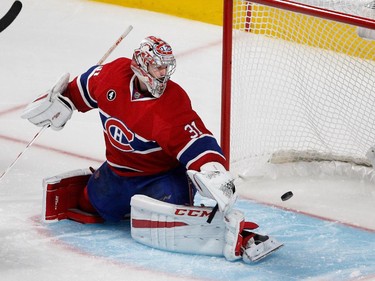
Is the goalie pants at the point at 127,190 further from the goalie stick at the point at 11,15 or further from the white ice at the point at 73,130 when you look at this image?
the goalie stick at the point at 11,15

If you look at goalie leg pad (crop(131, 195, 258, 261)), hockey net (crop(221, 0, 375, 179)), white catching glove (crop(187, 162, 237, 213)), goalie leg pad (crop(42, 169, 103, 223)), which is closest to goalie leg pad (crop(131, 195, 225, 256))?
goalie leg pad (crop(131, 195, 258, 261))

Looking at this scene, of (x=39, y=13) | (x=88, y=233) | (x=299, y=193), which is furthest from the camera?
(x=39, y=13)

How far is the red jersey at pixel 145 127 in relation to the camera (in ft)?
13.1

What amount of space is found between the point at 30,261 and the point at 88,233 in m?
0.30

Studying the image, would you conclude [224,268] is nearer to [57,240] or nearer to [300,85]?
[57,240]

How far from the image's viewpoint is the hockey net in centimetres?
469

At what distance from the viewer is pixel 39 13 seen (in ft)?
22.4

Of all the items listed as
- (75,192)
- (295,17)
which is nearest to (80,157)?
(75,192)

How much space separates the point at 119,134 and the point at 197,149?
281 millimetres

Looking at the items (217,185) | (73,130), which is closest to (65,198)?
(217,185)

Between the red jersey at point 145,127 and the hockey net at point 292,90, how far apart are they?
59 cm

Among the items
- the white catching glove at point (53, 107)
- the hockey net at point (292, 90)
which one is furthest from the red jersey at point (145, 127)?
the hockey net at point (292, 90)

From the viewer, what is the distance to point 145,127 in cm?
402

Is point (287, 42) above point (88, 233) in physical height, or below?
above
